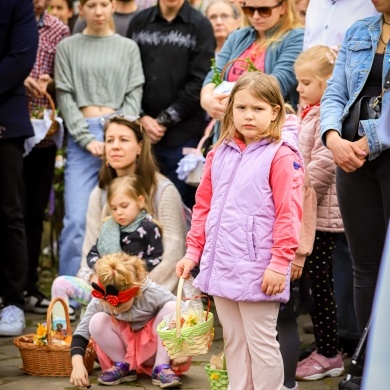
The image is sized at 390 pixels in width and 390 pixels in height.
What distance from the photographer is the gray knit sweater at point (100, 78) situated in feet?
22.7

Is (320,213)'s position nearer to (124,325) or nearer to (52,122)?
(124,325)

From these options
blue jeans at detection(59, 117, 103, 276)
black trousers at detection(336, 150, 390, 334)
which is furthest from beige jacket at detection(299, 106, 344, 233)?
blue jeans at detection(59, 117, 103, 276)

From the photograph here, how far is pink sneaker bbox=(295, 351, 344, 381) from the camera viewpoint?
17.6 ft

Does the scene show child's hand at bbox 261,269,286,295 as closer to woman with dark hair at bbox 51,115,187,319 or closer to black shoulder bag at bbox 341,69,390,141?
black shoulder bag at bbox 341,69,390,141

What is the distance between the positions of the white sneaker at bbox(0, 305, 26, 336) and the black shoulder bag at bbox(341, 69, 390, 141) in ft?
9.11

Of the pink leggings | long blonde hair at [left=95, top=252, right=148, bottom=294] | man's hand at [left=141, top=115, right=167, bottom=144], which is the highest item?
man's hand at [left=141, top=115, right=167, bottom=144]

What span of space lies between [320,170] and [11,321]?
2.42 meters

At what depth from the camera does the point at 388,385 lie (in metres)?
2.39

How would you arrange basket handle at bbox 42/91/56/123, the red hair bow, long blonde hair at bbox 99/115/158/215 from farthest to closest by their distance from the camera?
basket handle at bbox 42/91/56/123 < long blonde hair at bbox 99/115/158/215 < the red hair bow

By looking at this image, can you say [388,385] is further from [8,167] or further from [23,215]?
[23,215]

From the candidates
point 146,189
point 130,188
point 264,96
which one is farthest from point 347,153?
point 146,189

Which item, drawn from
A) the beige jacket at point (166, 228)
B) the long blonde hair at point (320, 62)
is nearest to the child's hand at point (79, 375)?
the beige jacket at point (166, 228)

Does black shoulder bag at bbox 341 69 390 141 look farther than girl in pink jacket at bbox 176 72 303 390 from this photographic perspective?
Yes

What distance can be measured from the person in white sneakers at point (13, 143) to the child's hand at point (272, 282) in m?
2.69
